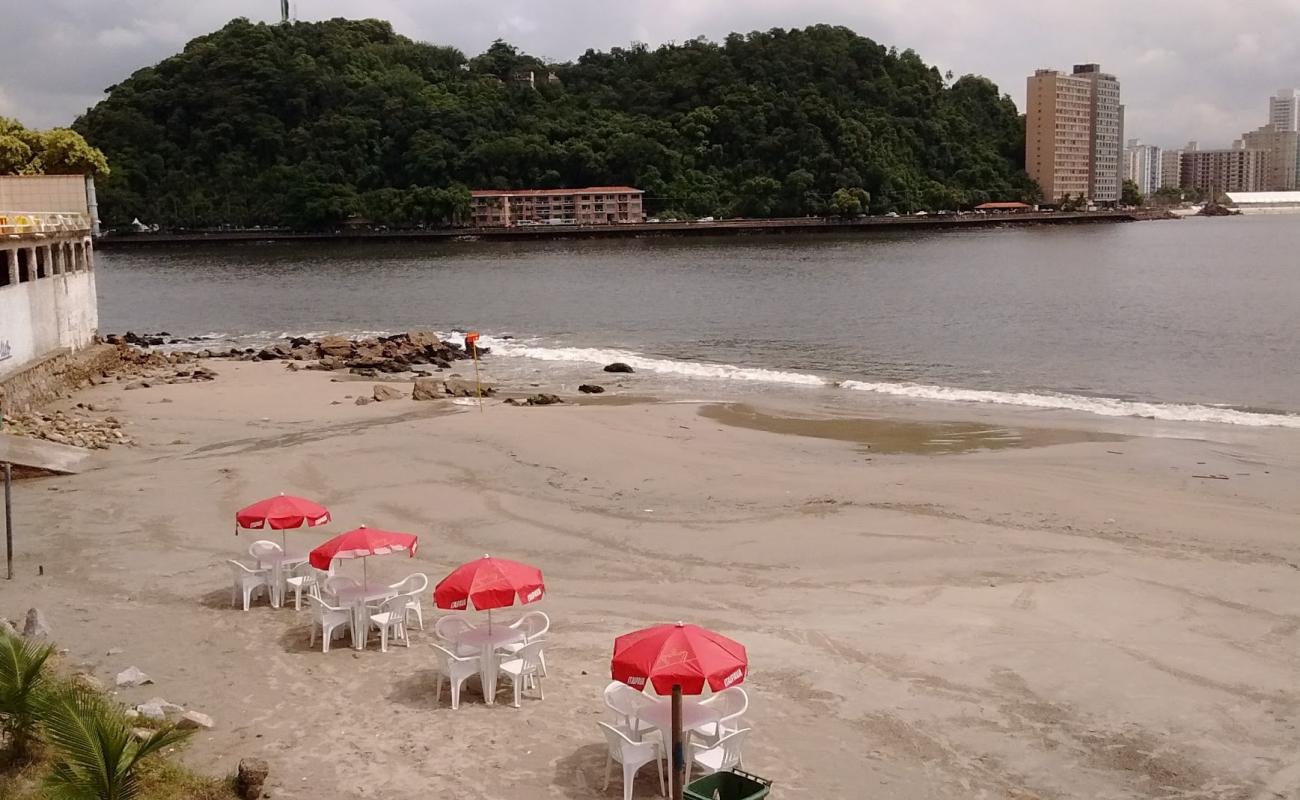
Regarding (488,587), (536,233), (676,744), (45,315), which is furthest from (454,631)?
(536,233)

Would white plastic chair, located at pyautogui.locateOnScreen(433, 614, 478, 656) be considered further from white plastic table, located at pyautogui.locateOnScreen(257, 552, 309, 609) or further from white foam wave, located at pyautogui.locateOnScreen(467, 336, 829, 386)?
white foam wave, located at pyautogui.locateOnScreen(467, 336, 829, 386)

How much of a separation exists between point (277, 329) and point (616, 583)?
49.1 metres

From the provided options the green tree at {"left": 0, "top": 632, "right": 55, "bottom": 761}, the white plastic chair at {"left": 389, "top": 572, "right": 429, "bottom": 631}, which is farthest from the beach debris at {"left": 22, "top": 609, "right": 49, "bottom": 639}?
the white plastic chair at {"left": 389, "top": 572, "right": 429, "bottom": 631}

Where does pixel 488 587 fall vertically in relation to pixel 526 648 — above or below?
above

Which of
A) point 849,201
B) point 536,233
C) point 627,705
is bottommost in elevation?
point 627,705

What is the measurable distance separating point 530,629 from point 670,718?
2727 millimetres

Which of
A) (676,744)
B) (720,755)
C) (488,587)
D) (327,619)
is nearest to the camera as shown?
(676,744)

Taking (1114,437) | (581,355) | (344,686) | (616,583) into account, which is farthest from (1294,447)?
(581,355)

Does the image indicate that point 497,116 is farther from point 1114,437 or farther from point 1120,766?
point 1120,766

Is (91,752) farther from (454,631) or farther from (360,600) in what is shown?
(360,600)

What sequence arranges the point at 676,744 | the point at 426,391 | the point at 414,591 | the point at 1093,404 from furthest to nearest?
the point at 426,391
the point at 1093,404
the point at 414,591
the point at 676,744

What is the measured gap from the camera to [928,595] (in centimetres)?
1341

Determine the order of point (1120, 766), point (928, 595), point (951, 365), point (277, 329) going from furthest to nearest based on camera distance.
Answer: point (277, 329) < point (951, 365) < point (928, 595) < point (1120, 766)

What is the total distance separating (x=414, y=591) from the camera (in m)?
12.1
